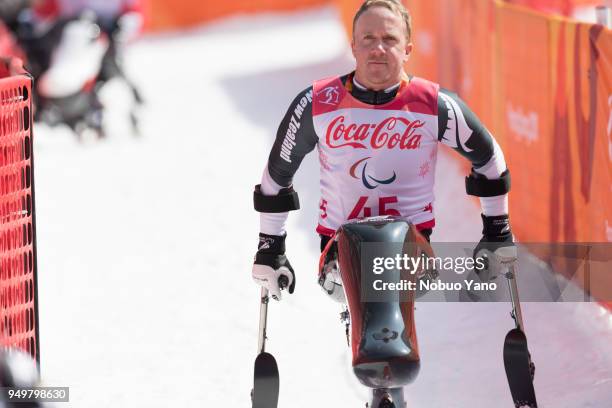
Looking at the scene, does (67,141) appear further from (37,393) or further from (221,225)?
(37,393)

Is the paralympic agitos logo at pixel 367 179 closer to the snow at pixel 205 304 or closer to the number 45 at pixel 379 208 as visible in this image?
the number 45 at pixel 379 208

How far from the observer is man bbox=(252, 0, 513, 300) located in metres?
4.76

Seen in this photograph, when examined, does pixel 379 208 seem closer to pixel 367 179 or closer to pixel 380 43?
pixel 367 179

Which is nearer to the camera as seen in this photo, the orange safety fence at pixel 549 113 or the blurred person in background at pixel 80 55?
the orange safety fence at pixel 549 113

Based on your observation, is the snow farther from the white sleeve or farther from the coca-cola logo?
the coca-cola logo

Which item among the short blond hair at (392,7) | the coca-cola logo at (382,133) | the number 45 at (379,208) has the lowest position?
the number 45 at (379,208)

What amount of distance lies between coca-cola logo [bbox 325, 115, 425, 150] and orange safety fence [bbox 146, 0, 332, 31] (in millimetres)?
19630

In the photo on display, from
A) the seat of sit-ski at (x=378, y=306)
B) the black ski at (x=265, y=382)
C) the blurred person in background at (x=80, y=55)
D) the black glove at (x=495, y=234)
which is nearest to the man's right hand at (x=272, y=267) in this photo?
Answer: the black ski at (x=265, y=382)

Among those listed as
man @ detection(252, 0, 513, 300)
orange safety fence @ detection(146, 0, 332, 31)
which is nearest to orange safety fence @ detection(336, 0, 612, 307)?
→ man @ detection(252, 0, 513, 300)

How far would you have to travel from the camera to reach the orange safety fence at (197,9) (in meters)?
24.2

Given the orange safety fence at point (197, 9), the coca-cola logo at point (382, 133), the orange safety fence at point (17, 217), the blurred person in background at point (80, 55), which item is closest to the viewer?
the coca-cola logo at point (382, 133)

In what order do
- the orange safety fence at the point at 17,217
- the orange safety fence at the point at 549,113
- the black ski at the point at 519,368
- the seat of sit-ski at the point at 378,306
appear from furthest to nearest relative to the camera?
1. the orange safety fence at the point at 549,113
2. the orange safety fence at the point at 17,217
3. the black ski at the point at 519,368
4. the seat of sit-ski at the point at 378,306

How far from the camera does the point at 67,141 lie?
13922mm

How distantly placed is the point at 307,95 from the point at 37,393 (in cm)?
187
